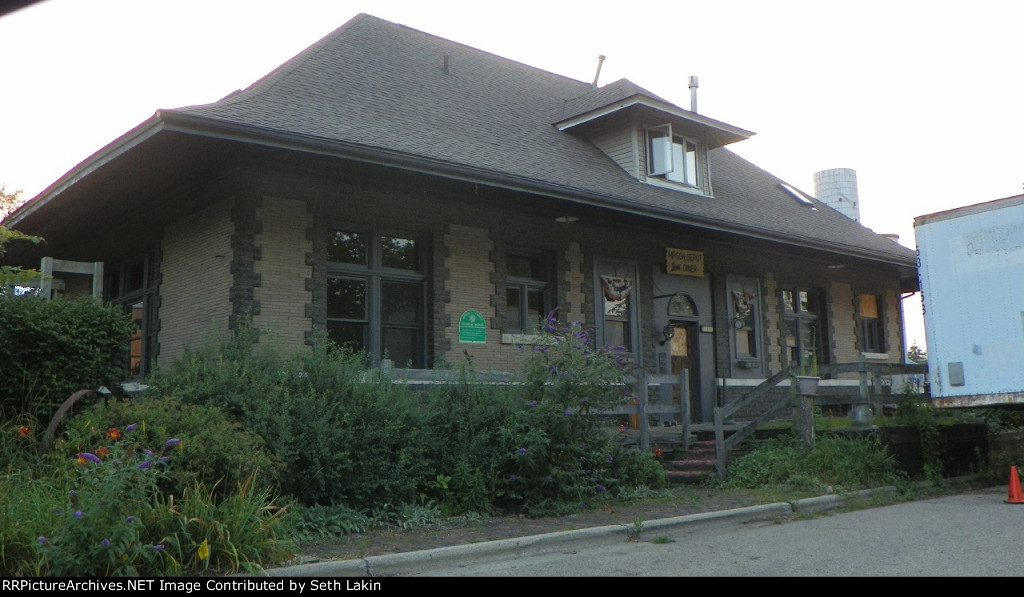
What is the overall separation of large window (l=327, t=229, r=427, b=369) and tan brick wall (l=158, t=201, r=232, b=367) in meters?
1.51

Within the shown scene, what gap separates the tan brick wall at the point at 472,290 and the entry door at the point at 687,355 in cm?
434

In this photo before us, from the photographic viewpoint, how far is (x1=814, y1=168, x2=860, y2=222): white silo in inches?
1031

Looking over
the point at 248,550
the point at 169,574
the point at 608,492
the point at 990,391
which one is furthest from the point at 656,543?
the point at 990,391

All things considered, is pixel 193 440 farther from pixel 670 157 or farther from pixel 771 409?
pixel 670 157

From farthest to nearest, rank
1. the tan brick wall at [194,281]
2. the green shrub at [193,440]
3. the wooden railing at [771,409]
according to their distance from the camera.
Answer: the wooden railing at [771,409] → the tan brick wall at [194,281] → the green shrub at [193,440]

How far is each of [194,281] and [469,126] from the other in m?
5.37

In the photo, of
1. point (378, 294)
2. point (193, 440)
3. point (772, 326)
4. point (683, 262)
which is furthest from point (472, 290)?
point (772, 326)

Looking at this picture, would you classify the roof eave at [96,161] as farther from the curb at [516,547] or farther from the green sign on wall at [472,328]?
the curb at [516,547]

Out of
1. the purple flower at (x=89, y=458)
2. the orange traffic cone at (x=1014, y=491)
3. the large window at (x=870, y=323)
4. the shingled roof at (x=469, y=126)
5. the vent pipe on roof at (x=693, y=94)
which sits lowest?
the orange traffic cone at (x=1014, y=491)

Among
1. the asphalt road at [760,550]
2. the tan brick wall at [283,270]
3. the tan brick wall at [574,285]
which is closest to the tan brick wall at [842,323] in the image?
the tan brick wall at [574,285]

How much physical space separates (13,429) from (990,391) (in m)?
11.2

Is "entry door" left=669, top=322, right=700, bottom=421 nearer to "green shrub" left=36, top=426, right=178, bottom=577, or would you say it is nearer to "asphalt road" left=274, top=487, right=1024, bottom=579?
"asphalt road" left=274, top=487, right=1024, bottom=579

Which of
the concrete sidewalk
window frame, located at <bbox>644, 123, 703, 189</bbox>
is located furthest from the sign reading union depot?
the concrete sidewalk

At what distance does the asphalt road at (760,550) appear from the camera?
691 centimetres
